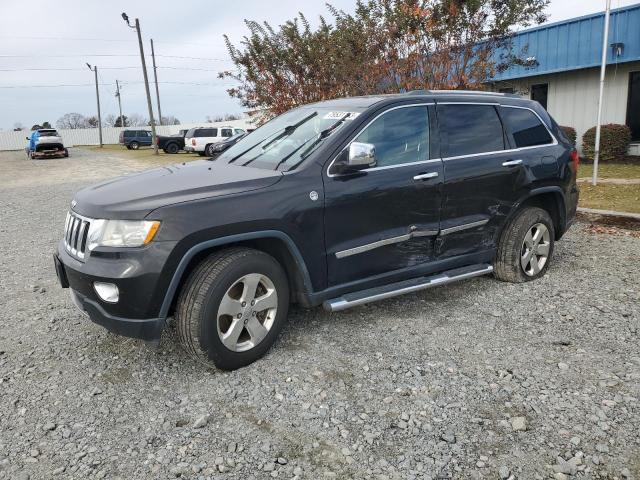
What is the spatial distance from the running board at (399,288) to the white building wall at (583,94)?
1319 centimetres

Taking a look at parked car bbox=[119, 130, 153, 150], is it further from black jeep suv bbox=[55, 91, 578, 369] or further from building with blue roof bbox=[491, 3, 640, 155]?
black jeep suv bbox=[55, 91, 578, 369]

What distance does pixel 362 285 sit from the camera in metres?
3.84

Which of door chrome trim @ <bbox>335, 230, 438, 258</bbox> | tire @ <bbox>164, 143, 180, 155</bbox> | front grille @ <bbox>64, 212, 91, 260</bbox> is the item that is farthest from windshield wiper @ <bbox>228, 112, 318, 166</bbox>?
tire @ <bbox>164, 143, 180, 155</bbox>

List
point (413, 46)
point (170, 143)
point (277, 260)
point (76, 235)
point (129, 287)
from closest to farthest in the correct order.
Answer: point (129, 287), point (76, 235), point (277, 260), point (413, 46), point (170, 143)

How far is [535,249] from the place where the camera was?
5.00m

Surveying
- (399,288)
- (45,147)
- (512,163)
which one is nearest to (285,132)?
(399,288)

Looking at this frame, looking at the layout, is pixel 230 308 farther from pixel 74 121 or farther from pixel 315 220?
pixel 74 121

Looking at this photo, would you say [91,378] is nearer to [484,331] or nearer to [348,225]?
[348,225]

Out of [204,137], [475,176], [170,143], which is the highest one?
[475,176]

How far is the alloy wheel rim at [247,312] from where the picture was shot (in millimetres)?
3293

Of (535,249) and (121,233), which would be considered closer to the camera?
(121,233)

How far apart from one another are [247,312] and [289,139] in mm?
1479

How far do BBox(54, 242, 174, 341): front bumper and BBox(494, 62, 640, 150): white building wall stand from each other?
15.6 metres

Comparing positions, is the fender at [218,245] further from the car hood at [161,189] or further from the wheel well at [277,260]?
the car hood at [161,189]
